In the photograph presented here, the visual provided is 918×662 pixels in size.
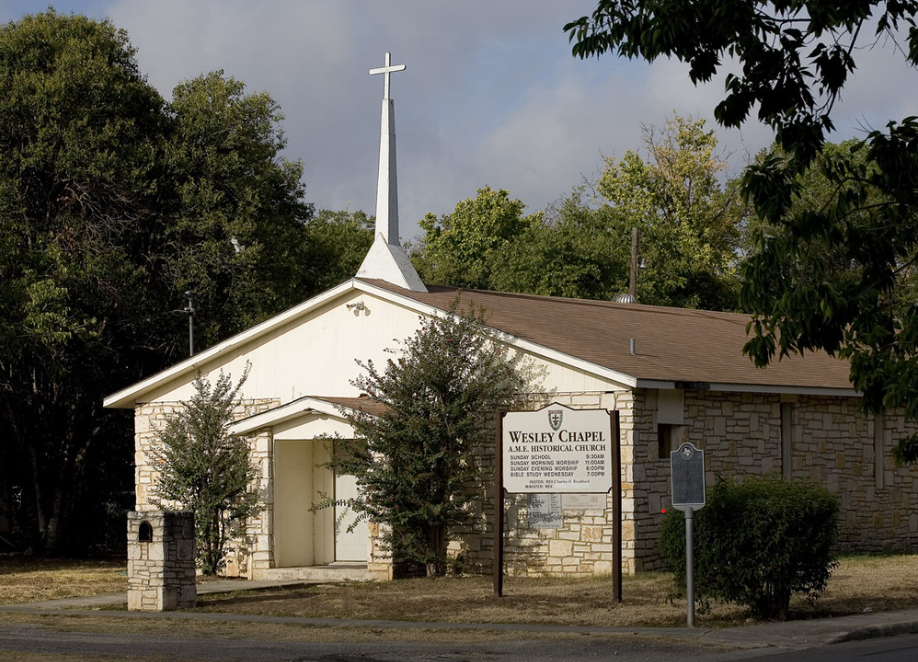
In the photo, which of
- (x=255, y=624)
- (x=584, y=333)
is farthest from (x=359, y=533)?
(x=255, y=624)

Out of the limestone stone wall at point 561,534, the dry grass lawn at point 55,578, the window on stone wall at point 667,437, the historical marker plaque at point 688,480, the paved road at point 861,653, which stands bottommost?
the dry grass lawn at point 55,578

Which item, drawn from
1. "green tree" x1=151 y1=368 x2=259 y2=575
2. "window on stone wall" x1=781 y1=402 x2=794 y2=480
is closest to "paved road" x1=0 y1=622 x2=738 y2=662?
"green tree" x1=151 y1=368 x2=259 y2=575

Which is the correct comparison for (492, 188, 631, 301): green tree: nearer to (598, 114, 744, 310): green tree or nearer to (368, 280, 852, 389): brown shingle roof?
(598, 114, 744, 310): green tree

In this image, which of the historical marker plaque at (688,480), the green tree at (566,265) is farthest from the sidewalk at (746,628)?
the green tree at (566,265)

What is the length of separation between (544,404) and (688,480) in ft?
23.1

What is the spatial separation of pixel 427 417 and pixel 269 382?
4.69 metres

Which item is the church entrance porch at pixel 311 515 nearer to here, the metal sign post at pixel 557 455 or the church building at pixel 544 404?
the church building at pixel 544 404

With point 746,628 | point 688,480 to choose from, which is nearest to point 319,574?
point 688,480

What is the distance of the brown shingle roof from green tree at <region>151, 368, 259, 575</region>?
3.96m

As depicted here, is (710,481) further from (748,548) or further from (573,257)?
(573,257)

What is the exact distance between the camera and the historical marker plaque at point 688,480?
14.1 metres

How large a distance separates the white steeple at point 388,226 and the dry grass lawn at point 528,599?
633cm

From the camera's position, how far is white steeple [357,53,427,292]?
24.2 meters

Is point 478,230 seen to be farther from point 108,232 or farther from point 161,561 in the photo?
point 161,561
